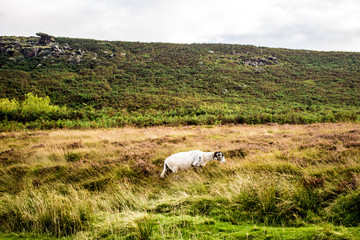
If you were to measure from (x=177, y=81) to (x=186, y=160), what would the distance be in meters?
49.3

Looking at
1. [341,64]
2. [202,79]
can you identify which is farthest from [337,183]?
[341,64]

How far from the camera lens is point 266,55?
73.0m

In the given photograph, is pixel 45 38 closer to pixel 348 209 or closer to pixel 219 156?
pixel 219 156

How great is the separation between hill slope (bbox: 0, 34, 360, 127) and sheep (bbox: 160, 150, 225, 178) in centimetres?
1470

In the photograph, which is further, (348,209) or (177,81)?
(177,81)

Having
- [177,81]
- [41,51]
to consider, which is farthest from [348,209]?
[41,51]

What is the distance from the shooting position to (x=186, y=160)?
5891mm

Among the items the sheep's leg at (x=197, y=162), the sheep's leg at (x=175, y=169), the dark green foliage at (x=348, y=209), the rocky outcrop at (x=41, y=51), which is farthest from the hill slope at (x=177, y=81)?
the dark green foliage at (x=348, y=209)

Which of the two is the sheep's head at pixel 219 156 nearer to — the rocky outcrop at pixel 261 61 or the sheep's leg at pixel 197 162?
the sheep's leg at pixel 197 162

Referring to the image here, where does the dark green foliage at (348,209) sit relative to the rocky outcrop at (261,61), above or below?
below

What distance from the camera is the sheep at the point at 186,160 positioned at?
5.68m

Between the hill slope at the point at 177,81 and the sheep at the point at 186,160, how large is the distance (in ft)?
48.2

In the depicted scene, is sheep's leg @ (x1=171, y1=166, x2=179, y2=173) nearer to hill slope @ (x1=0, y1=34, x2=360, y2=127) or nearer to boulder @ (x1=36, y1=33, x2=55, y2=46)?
hill slope @ (x1=0, y1=34, x2=360, y2=127)

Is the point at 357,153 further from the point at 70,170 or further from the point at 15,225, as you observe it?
the point at 70,170
